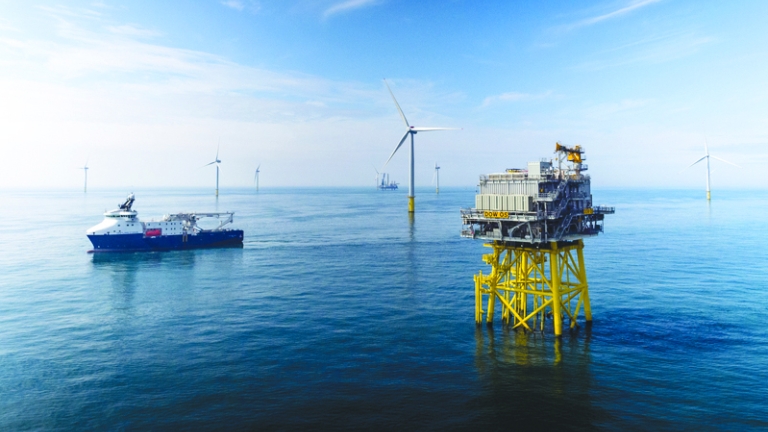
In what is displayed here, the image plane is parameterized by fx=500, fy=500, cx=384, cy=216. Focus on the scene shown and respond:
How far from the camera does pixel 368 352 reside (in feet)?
160

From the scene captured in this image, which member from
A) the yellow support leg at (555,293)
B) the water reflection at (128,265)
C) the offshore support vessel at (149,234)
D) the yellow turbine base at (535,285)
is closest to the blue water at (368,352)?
the water reflection at (128,265)

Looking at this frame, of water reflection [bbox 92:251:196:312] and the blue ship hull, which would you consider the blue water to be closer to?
water reflection [bbox 92:251:196:312]

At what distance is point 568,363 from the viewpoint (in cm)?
4538

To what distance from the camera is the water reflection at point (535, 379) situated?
1422 inches

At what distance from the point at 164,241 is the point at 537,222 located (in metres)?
105

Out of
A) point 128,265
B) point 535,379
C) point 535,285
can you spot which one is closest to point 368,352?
point 535,379

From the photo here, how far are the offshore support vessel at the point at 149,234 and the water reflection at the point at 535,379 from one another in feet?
315

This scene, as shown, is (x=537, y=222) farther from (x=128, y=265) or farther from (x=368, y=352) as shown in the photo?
(x=128, y=265)

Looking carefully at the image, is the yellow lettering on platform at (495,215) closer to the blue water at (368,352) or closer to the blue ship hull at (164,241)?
the blue water at (368,352)

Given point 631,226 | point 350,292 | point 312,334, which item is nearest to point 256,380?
point 312,334

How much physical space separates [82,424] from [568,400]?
118 ft

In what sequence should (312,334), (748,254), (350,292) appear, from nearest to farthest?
(312,334) → (350,292) → (748,254)

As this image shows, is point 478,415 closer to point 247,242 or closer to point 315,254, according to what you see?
point 315,254

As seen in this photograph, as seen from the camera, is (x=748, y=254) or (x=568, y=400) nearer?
(x=568, y=400)
